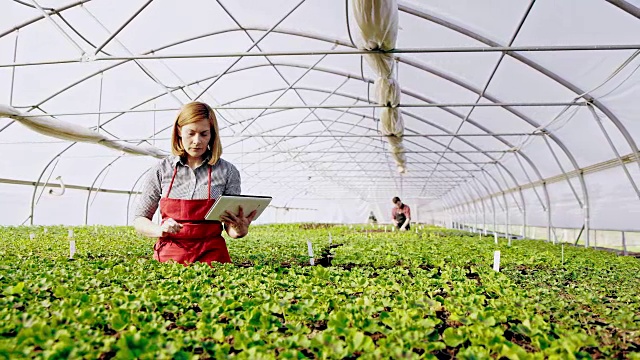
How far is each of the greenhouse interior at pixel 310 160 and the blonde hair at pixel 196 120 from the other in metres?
0.02

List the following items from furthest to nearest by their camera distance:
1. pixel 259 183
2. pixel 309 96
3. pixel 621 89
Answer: pixel 259 183, pixel 309 96, pixel 621 89

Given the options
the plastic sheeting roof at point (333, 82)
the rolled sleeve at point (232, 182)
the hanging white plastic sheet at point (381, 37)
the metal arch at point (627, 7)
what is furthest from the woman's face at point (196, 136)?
the metal arch at point (627, 7)

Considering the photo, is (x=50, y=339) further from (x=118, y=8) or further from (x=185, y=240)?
(x=118, y=8)

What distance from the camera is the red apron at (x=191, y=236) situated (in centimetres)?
320

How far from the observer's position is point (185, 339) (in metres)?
1.50

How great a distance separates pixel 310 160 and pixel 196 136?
1785 cm

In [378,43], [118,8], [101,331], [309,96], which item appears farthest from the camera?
[309,96]

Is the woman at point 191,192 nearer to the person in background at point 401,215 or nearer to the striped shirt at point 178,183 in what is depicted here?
the striped shirt at point 178,183

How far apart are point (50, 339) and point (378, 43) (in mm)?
5007

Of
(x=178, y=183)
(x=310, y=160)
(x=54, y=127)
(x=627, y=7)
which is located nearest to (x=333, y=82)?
(x=54, y=127)

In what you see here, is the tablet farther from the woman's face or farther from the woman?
the woman's face

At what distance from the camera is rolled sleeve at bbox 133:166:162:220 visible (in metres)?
3.29

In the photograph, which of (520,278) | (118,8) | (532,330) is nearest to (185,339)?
(532,330)

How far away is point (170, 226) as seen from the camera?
9.75ft
